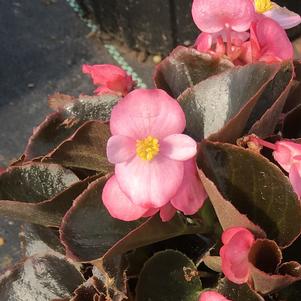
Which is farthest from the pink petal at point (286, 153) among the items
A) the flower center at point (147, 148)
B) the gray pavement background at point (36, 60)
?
the gray pavement background at point (36, 60)

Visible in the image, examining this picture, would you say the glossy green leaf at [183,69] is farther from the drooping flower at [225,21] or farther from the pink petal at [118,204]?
the pink petal at [118,204]

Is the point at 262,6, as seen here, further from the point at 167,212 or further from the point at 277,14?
the point at 167,212

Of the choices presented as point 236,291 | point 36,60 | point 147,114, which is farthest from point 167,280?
point 36,60

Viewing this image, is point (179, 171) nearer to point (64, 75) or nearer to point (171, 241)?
point (171, 241)

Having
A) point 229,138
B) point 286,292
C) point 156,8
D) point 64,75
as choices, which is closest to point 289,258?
point 286,292

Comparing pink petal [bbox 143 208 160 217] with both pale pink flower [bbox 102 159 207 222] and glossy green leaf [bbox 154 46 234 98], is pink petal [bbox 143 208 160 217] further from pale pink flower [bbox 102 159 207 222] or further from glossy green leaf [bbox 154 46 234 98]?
glossy green leaf [bbox 154 46 234 98]
